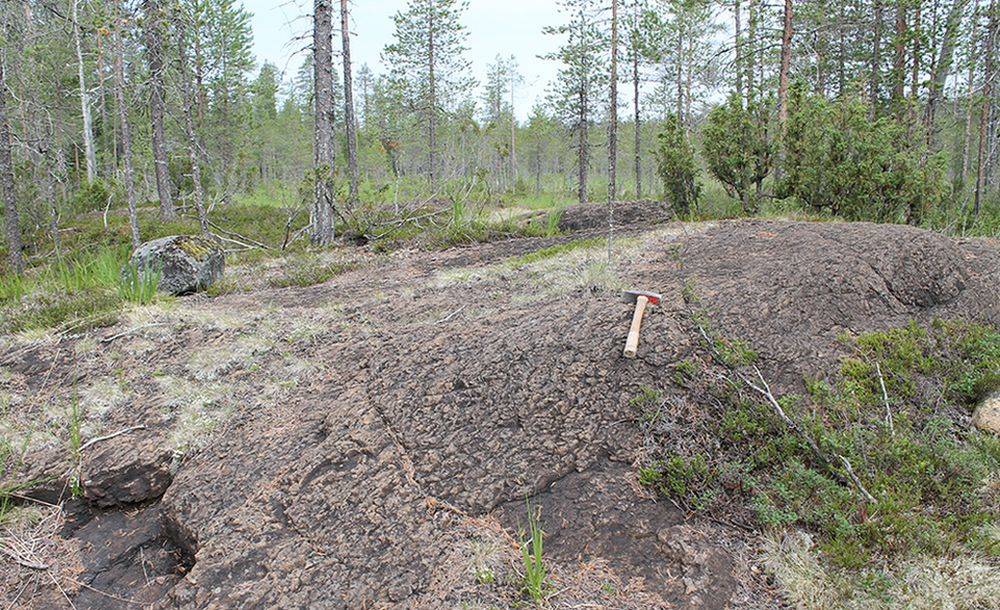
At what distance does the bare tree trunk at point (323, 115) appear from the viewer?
28.5ft

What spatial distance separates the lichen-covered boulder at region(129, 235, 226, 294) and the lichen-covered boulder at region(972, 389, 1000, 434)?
6.31 meters

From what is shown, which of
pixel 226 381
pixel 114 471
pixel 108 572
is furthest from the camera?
pixel 226 381

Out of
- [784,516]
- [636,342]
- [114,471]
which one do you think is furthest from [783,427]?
[114,471]

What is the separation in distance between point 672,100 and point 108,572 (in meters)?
24.9

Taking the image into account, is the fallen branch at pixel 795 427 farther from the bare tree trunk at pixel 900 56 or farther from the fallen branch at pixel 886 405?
the bare tree trunk at pixel 900 56

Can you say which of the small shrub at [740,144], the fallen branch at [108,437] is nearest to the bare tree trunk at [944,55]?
the small shrub at [740,144]

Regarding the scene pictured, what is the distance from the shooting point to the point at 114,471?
2.93 meters

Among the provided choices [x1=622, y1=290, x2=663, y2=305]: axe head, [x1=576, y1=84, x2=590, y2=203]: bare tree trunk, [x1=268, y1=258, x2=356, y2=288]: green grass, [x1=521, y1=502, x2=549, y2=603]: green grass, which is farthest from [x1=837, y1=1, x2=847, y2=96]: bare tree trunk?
[x1=521, y1=502, x2=549, y2=603]: green grass

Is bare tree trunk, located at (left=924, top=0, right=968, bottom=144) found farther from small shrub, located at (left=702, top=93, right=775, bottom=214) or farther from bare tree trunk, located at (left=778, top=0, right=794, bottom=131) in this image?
small shrub, located at (left=702, top=93, right=775, bottom=214)

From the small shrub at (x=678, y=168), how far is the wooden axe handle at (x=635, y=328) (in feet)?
20.3

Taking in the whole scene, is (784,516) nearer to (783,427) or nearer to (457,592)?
(783,427)

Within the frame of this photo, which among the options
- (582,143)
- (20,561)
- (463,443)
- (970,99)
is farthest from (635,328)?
(582,143)

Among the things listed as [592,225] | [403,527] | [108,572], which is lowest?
[108,572]

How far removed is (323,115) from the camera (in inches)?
355
